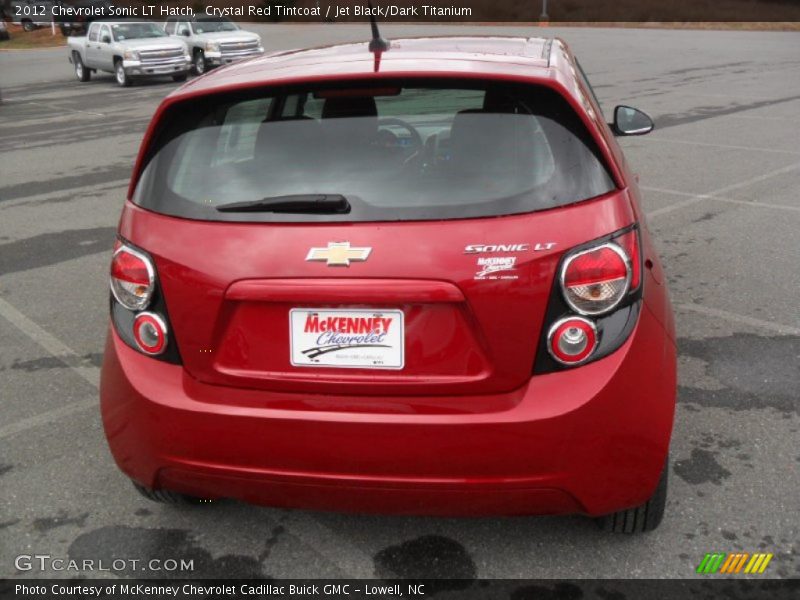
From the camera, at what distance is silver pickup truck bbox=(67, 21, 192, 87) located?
23.3 metres

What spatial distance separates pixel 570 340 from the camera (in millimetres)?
2488

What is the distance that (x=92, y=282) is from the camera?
20.1 feet

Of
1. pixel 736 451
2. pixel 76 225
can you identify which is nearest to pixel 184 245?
pixel 736 451

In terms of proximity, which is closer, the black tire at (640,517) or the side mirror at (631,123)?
the black tire at (640,517)

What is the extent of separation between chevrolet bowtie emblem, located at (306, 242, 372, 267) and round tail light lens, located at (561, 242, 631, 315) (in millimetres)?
574

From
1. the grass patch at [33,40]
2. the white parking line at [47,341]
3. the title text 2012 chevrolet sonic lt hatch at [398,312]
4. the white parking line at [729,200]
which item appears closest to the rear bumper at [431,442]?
the title text 2012 chevrolet sonic lt hatch at [398,312]

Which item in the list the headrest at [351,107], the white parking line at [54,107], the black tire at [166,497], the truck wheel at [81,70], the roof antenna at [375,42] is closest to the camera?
the headrest at [351,107]

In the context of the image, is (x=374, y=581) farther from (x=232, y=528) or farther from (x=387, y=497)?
(x=232, y=528)

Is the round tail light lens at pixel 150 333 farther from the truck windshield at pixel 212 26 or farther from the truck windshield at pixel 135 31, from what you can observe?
the truck windshield at pixel 212 26

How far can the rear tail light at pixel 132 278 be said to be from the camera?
2.68m

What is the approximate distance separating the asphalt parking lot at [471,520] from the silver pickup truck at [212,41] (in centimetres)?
1677

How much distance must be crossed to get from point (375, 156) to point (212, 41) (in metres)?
25.1

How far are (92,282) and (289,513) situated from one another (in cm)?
351

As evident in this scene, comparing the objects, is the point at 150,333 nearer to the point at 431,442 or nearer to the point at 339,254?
the point at 339,254
